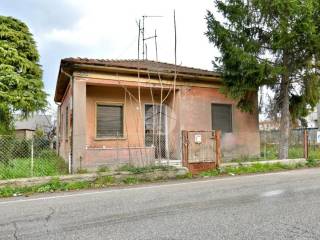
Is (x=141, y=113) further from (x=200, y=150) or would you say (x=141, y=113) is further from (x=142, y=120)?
(x=200, y=150)

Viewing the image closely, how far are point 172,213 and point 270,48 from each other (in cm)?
1020

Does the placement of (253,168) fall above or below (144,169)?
below

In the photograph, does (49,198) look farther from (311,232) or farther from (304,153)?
(304,153)

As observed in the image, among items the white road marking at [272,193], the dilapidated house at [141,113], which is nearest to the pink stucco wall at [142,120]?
the dilapidated house at [141,113]

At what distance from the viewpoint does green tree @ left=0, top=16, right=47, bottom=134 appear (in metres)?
22.6

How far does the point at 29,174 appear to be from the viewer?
32.5 feet

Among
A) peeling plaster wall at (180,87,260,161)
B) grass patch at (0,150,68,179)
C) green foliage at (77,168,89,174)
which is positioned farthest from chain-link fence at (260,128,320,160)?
grass patch at (0,150,68,179)

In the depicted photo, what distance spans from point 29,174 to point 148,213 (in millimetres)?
5201

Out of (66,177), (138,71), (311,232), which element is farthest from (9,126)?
(311,232)

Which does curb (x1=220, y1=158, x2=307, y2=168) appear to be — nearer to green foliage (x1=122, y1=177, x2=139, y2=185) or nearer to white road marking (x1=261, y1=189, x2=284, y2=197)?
green foliage (x1=122, y1=177, x2=139, y2=185)

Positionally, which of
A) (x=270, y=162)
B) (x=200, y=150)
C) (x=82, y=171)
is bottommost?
(x=82, y=171)

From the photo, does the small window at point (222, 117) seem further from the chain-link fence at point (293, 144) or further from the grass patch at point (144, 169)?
the grass patch at point (144, 169)

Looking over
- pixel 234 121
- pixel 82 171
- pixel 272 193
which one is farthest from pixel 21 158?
pixel 234 121

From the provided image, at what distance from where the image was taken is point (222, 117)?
50.9 ft
